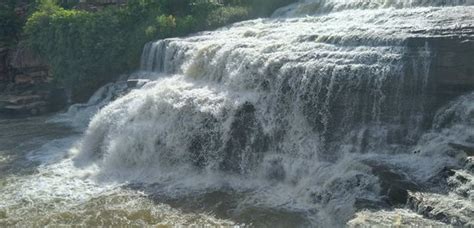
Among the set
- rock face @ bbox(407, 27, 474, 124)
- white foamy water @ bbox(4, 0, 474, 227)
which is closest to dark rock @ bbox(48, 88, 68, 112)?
white foamy water @ bbox(4, 0, 474, 227)

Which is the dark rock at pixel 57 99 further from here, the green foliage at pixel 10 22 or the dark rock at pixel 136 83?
the dark rock at pixel 136 83

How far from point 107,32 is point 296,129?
12.8 m

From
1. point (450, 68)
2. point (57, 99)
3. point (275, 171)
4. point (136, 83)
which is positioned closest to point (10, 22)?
point (57, 99)

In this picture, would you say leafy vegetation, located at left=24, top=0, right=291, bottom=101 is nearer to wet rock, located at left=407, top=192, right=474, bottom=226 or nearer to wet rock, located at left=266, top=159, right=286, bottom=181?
wet rock, located at left=266, top=159, right=286, bottom=181

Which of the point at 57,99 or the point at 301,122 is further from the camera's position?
the point at 57,99

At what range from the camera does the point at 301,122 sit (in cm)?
1145

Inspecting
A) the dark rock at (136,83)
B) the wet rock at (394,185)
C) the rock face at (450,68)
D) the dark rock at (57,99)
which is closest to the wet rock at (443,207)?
the wet rock at (394,185)

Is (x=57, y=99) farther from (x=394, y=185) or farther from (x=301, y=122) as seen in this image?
(x=394, y=185)

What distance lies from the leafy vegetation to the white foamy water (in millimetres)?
5979

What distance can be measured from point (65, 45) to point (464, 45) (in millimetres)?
16705

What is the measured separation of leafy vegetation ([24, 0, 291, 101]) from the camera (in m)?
20.9

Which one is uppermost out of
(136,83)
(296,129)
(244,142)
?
(136,83)

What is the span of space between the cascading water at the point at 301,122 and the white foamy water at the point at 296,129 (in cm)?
3

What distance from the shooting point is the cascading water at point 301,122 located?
31.5 ft
